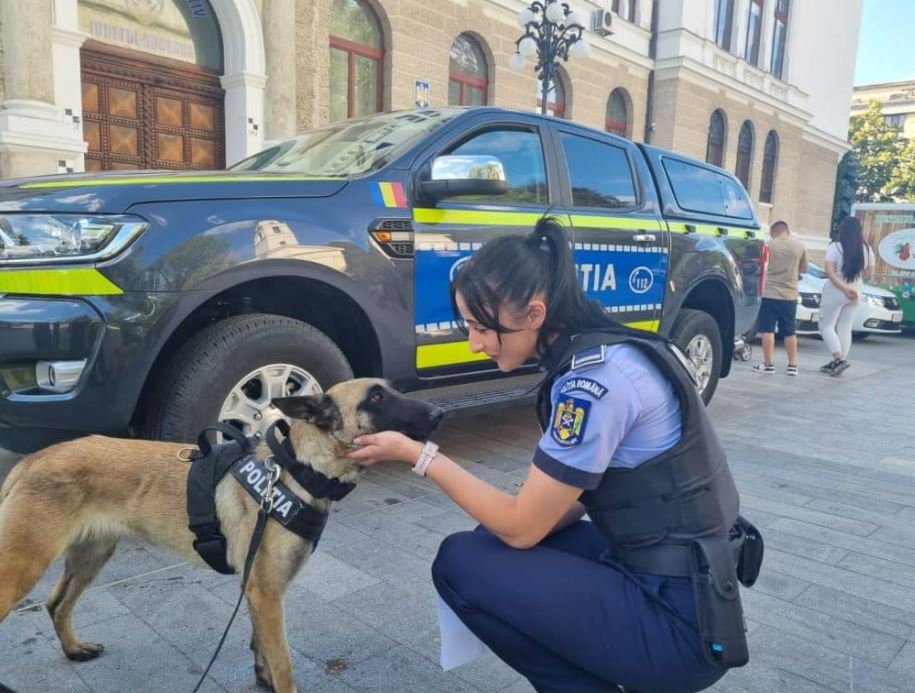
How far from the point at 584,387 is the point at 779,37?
2972 centimetres

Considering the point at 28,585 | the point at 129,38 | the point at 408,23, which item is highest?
the point at 408,23

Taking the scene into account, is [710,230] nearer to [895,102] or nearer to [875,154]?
[875,154]

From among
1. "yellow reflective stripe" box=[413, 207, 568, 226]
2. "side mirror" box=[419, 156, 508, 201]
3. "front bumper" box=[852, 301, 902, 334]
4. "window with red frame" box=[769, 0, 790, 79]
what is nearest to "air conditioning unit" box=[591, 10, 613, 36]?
"front bumper" box=[852, 301, 902, 334]

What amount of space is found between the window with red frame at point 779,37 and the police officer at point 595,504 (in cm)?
2838

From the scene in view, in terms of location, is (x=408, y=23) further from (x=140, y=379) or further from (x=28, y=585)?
(x=28, y=585)

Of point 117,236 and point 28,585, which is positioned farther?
point 117,236

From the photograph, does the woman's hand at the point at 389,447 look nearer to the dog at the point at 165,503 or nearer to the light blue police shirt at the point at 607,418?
the dog at the point at 165,503

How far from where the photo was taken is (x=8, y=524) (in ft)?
6.22

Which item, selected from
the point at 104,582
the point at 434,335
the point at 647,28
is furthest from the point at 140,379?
the point at 647,28

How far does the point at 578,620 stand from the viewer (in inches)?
66.0

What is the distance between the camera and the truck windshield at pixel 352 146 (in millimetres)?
3748

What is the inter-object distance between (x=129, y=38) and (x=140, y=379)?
8758mm

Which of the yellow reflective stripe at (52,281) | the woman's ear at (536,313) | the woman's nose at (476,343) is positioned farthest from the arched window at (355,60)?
the woman's ear at (536,313)

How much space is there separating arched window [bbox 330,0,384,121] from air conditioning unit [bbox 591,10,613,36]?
6.37 metres
